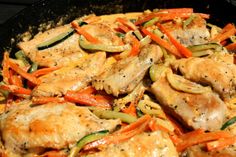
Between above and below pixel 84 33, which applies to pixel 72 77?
below

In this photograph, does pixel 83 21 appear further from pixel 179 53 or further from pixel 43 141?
pixel 43 141

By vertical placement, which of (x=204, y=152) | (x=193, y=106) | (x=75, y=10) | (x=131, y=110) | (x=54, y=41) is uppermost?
(x=75, y=10)

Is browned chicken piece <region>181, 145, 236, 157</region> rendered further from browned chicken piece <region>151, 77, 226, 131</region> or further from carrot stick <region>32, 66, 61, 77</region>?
carrot stick <region>32, 66, 61, 77</region>

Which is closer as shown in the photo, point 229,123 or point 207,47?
point 229,123

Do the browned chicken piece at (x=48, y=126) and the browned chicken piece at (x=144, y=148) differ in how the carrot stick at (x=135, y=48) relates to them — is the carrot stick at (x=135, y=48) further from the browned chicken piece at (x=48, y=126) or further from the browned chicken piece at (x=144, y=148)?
the browned chicken piece at (x=144, y=148)

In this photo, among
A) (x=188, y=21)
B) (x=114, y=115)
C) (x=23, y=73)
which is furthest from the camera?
(x=188, y=21)

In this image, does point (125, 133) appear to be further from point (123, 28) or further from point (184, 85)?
point (123, 28)

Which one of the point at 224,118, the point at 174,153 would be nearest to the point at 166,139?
the point at 174,153

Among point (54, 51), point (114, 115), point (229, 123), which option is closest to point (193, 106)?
point (229, 123)
